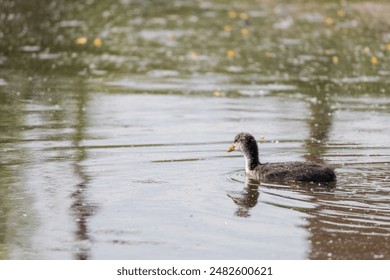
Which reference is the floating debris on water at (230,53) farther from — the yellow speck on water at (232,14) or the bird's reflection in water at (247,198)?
the bird's reflection in water at (247,198)

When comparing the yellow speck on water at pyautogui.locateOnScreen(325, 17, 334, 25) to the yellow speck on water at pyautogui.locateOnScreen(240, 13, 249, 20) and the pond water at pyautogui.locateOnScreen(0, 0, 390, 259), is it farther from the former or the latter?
the yellow speck on water at pyautogui.locateOnScreen(240, 13, 249, 20)

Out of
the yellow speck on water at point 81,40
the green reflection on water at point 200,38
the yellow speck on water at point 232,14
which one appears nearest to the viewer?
the green reflection on water at point 200,38

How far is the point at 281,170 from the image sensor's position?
1205 cm

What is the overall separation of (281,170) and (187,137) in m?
3.32

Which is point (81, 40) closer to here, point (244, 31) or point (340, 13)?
point (244, 31)

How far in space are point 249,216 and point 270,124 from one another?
5.98m

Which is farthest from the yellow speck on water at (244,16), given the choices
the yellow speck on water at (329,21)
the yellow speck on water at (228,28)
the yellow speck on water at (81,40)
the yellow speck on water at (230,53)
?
the yellow speck on water at (230,53)

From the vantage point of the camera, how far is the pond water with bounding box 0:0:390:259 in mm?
9898

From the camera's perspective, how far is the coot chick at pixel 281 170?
1173 cm

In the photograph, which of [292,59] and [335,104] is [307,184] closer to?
[335,104]

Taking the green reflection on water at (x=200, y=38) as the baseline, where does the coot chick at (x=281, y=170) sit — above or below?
below

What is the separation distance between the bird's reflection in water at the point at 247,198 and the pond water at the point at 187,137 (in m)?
0.02

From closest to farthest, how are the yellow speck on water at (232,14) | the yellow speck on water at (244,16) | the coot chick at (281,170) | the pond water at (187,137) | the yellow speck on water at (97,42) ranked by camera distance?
the pond water at (187,137), the coot chick at (281,170), the yellow speck on water at (97,42), the yellow speck on water at (244,16), the yellow speck on water at (232,14)
